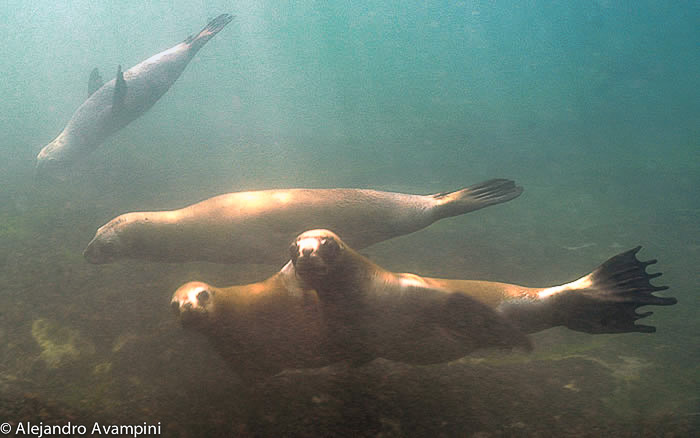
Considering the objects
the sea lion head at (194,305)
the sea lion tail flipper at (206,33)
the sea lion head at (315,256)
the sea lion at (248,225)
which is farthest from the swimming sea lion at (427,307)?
the sea lion tail flipper at (206,33)

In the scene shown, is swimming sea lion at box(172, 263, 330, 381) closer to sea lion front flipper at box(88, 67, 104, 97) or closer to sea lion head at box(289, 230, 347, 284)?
sea lion head at box(289, 230, 347, 284)

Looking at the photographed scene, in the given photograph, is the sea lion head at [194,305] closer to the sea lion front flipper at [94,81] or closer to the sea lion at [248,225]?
the sea lion at [248,225]

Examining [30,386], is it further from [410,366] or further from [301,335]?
[410,366]

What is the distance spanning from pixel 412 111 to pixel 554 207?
39.8 feet

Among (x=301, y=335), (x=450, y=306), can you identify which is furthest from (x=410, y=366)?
(x=301, y=335)

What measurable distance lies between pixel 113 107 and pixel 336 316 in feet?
17.1

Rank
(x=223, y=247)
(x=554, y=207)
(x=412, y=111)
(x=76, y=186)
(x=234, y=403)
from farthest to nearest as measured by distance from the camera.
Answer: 1. (x=412, y=111)
2. (x=554, y=207)
3. (x=76, y=186)
4. (x=223, y=247)
5. (x=234, y=403)

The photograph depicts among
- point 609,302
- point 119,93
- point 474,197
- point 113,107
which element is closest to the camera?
point 609,302

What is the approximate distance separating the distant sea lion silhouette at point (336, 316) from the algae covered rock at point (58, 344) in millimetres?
529

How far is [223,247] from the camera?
6.65 feet

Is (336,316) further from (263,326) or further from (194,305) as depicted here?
(194,305)

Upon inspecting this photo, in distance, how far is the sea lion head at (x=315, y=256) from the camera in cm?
115

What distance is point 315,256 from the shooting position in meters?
1.15

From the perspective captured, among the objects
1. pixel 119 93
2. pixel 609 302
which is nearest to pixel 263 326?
pixel 609 302
